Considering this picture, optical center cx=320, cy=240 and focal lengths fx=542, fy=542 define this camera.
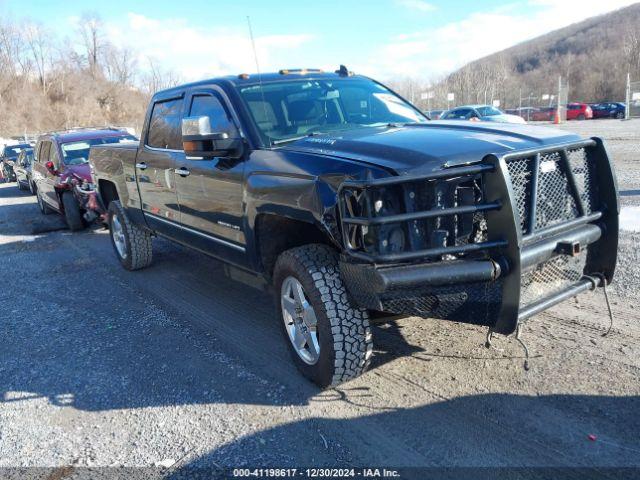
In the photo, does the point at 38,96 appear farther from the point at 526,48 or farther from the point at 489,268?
the point at 526,48

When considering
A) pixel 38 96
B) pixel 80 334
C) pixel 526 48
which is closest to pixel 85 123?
pixel 38 96

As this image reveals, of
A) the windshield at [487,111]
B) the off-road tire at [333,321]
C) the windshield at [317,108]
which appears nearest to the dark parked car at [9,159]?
the windshield at [487,111]

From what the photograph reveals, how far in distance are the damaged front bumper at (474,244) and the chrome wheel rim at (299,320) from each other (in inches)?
18.9

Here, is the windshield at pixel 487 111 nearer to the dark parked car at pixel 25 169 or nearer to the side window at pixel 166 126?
the dark parked car at pixel 25 169

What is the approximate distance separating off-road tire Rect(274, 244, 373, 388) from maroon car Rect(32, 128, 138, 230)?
6430mm

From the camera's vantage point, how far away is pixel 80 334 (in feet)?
16.0

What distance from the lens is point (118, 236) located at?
7.07 meters

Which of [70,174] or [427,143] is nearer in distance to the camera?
[427,143]

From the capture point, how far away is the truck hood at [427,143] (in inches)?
121

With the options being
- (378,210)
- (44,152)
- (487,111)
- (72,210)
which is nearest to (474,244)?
(378,210)

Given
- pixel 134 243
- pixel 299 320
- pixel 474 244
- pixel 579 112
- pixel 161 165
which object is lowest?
pixel 579 112

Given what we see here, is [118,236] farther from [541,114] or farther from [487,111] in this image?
[541,114]

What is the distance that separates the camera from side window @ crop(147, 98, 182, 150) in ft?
17.0

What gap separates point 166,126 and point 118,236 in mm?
2255
